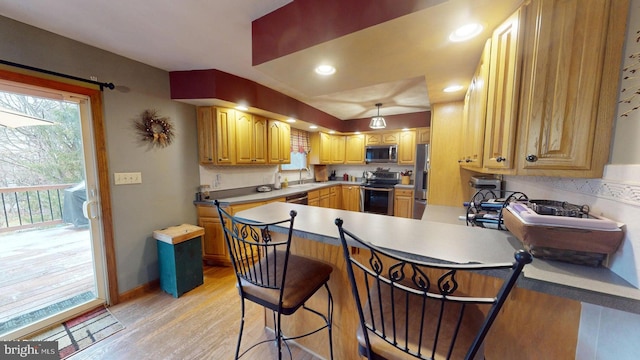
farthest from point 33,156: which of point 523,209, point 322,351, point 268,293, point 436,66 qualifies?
point 523,209

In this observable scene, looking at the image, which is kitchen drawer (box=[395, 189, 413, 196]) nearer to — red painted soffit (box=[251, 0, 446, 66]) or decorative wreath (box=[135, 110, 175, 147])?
red painted soffit (box=[251, 0, 446, 66])

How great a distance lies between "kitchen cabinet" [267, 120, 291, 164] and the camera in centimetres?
349

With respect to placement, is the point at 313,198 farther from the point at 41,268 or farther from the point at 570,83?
the point at 41,268

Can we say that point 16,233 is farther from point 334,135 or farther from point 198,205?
point 334,135

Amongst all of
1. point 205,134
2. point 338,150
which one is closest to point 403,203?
point 338,150

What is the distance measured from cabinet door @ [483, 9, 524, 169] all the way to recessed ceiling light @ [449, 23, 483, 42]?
9cm

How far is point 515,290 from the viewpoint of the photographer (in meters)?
0.91

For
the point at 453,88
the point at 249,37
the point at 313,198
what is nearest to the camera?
the point at 249,37

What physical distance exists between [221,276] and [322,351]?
1678 mm

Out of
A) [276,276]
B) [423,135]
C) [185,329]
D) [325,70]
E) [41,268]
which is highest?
[325,70]

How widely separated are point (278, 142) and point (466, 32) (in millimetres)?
2907

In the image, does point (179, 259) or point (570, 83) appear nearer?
point (570, 83)

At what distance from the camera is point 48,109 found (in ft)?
6.36

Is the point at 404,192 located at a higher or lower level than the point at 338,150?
lower
